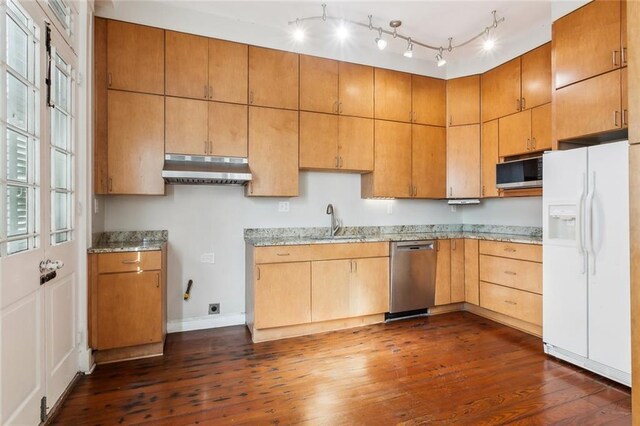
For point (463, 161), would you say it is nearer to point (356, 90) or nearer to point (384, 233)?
point (384, 233)

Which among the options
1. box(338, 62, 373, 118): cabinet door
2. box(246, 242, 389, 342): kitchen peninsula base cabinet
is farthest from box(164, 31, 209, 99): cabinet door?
box(246, 242, 389, 342): kitchen peninsula base cabinet

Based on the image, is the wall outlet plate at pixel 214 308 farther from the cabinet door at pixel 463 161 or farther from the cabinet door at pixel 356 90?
the cabinet door at pixel 463 161

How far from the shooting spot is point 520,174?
3299 mm

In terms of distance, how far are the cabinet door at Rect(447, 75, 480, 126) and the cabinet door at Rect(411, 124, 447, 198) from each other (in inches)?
8.9

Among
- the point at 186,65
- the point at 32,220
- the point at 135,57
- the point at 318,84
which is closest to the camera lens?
the point at 32,220

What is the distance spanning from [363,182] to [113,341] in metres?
2.98

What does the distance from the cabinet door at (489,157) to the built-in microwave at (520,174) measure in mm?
175

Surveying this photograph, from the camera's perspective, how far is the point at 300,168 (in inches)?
138

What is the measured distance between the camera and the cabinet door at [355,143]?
3.62 meters

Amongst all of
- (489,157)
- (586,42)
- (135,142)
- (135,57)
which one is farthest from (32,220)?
(489,157)

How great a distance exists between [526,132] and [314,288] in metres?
2.78

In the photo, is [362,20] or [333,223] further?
[333,223]

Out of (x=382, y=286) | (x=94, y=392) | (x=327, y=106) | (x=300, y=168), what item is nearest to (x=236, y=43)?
(x=327, y=106)

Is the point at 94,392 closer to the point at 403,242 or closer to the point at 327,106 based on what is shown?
the point at 403,242
